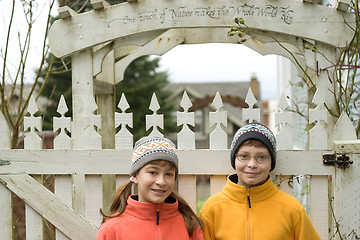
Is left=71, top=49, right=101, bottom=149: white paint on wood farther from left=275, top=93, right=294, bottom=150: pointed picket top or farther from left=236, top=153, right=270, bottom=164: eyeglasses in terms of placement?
left=275, top=93, right=294, bottom=150: pointed picket top

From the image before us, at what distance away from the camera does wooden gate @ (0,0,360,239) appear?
8.99 ft

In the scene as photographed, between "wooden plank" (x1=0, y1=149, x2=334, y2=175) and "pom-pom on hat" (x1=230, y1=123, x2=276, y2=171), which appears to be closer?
"pom-pom on hat" (x1=230, y1=123, x2=276, y2=171)

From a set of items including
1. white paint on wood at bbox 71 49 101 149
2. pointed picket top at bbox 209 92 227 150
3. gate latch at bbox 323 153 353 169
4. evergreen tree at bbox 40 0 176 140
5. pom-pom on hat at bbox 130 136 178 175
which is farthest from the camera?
evergreen tree at bbox 40 0 176 140

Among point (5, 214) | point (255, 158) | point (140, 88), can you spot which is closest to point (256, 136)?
point (255, 158)

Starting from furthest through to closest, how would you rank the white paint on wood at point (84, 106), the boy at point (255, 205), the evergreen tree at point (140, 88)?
1. the evergreen tree at point (140, 88)
2. the white paint on wood at point (84, 106)
3. the boy at point (255, 205)

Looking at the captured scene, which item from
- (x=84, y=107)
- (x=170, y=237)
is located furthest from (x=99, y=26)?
(x=170, y=237)

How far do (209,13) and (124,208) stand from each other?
5.00 ft

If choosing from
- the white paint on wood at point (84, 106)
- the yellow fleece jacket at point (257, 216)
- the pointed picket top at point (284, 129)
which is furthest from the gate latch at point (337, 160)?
the white paint on wood at point (84, 106)

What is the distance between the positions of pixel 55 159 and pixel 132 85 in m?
16.9

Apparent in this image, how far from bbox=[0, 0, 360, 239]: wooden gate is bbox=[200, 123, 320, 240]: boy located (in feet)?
0.98

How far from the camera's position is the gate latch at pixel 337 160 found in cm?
266

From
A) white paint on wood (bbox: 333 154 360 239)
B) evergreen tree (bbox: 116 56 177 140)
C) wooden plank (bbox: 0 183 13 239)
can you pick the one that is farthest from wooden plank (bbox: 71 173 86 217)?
evergreen tree (bbox: 116 56 177 140)

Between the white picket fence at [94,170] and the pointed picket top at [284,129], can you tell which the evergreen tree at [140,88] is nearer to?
the white picket fence at [94,170]

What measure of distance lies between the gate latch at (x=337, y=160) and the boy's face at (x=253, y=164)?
517 millimetres
